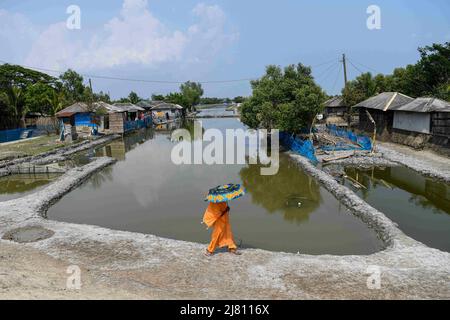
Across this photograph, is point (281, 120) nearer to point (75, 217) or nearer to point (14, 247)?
point (75, 217)

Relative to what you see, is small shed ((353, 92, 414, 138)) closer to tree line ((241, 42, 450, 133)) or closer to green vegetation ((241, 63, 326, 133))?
tree line ((241, 42, 450, 133))

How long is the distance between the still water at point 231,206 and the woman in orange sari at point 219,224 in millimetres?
1607

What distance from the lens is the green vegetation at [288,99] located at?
73.2 feet

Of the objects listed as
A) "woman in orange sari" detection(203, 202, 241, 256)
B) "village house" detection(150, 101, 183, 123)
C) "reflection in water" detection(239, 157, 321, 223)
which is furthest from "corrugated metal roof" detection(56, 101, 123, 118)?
"woman in orange sari" detection(203, 202, 241, 256)

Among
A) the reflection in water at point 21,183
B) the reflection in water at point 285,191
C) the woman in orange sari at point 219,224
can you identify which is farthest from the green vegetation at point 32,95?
the woman in orange sari at point 219,224

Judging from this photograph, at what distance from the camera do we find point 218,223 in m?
7.70

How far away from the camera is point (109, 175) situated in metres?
18.1

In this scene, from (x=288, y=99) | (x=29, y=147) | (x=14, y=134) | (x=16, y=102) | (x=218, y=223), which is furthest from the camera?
(x=16, y=102)

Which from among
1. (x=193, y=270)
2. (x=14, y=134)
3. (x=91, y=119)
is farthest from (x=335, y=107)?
(x=193, y=270)

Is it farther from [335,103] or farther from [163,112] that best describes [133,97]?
[335,103]

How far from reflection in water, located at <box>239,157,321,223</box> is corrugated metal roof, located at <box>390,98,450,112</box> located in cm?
837

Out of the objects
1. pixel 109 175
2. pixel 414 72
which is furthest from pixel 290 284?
pixel 414 72

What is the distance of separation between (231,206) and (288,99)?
40.2 ft
